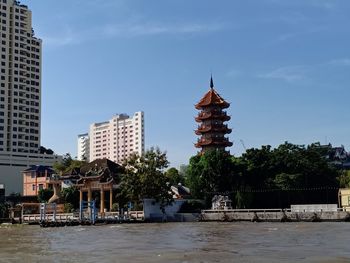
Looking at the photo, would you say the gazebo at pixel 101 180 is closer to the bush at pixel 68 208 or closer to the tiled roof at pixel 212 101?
the bush at pixel 68 208

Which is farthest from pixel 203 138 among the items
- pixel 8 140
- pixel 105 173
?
pixel 8 140

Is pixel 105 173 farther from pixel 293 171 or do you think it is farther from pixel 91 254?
pixel 91 254

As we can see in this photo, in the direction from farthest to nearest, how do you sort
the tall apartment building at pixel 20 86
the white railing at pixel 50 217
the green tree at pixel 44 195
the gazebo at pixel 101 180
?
the tall apartment building at pixel 20 86 → the green tree at pixel 44 195 → the gazebo at pixel 101 180 → the white railing at pixel 50 217

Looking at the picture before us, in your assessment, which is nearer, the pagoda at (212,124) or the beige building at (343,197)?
the beige building at (343,197)

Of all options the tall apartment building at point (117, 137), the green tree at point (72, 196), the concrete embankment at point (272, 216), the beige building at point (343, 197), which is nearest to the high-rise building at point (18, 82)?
the green tree at point (72, 196)

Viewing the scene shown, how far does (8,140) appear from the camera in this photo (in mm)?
115562

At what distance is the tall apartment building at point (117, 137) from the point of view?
185875mm

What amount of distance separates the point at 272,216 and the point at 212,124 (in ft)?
91.4

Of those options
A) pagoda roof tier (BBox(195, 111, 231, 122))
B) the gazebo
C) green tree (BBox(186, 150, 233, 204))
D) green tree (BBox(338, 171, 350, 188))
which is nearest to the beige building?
green tree (BBox(338, 171, 350, 188))

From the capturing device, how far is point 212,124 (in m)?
81.9

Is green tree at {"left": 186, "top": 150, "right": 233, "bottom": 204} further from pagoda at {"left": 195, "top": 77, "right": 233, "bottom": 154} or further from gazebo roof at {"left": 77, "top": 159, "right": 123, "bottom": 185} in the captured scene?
pagoda at {"left": 195, "top": 77, "right": 233, "bottom": 154}

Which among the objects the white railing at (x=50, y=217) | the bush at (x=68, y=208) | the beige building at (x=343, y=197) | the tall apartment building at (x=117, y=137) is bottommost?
the white railing at (x=50, y=217)

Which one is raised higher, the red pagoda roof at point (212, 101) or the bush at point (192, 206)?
the red pagoda roof at point (212, 101)

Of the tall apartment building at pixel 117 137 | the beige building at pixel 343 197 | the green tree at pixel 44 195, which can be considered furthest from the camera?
the tall apartment building at pixel 117 137
